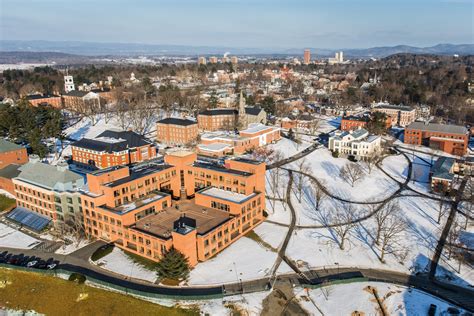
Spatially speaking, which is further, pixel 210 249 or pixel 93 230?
pixel 93 230

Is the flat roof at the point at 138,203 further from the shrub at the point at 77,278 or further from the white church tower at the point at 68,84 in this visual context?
the white church tower at the point at 68,84

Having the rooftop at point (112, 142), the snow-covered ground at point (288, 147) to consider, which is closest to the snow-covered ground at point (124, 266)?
the rooftop at point (112, 142)

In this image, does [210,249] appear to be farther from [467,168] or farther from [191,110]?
[191,110]

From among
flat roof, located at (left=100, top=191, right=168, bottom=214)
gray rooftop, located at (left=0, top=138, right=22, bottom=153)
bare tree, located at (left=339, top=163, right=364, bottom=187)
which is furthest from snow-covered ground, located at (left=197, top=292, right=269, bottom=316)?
gray rooftop, located at (left=0, top=138, right=22, bottom=153)

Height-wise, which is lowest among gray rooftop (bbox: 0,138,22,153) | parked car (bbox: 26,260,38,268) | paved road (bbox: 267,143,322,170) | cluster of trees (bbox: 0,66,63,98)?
parked car (bbox: 26,260,38,268)

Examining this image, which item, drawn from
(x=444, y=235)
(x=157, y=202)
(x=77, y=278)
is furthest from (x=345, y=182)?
(x=77, y=278)

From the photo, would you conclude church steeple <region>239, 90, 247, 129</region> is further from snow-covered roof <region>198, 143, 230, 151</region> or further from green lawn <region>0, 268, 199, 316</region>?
green lawn <region>0, 268, 199, 316</region>

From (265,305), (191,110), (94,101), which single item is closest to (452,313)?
(265,305)
